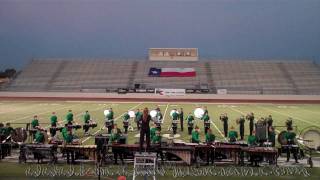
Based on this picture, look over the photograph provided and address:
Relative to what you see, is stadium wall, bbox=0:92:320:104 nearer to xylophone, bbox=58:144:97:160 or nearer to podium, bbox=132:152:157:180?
xylophone, bbox=58:144:97:160

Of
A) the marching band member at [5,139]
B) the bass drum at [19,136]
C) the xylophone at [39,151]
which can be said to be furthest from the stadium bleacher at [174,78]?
the xylophone at [39,151]

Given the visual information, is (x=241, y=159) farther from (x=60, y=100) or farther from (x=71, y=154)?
(x=60, y=100)

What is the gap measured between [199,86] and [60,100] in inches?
677

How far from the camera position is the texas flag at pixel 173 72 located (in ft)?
183

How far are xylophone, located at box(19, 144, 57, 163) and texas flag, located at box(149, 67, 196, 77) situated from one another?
4267 cm

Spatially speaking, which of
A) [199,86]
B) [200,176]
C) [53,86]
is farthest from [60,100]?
[200,176]

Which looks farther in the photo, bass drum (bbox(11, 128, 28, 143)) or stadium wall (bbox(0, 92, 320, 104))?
stadium wall (bbox(0, 92, 320, 104))

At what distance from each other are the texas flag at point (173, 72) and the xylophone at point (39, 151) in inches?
1680

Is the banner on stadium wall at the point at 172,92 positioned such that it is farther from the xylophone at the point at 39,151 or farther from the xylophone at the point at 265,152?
the xylophone at the point at 265,152

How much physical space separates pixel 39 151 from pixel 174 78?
42522 mm

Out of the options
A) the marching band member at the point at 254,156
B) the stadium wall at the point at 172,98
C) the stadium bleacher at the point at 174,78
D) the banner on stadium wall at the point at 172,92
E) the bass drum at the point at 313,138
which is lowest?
the marching band member at the point at 254,156

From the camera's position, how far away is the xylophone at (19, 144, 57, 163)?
13.1m

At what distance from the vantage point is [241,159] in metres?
13.1

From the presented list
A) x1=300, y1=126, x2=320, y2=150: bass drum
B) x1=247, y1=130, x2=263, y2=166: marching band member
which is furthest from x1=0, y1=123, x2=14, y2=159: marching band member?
x1=300, y1=126, x2=320, y2=150: bass drum
